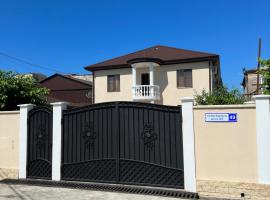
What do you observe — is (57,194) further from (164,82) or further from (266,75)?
(164,82)

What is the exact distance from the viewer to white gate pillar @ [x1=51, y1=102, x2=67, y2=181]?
9.88m

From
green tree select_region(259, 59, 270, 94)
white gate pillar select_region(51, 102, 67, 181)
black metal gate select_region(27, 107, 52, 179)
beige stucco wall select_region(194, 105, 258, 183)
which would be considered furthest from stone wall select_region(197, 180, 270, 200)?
black metal gate select_region(27, 107, 52, 179)

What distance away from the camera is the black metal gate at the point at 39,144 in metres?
10.1

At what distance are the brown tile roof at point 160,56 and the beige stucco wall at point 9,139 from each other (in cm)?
1535

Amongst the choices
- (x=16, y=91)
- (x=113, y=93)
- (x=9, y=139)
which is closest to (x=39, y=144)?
(x=9, y=139)

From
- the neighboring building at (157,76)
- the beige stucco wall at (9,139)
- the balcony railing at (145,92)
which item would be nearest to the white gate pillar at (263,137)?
the beige stucco wall at (9,139)

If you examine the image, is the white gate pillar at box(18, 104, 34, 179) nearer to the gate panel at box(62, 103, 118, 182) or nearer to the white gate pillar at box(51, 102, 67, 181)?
the white gate pillar at box(51, 102, 67, 181)

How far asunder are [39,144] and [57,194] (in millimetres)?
2343

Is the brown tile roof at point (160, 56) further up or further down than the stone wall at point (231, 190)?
further up

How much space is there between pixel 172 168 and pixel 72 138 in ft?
10.8

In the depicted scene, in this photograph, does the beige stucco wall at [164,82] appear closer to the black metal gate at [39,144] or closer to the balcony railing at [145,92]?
the balcony railing at [145,92]

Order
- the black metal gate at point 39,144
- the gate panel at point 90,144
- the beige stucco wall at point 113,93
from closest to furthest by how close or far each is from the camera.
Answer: the gate panel at point 90,144
the black metal gate at point 39,144
the beige stucco wall at point 113,93

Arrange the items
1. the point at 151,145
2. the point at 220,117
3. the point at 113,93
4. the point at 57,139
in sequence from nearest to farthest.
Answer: the point at 220,117 < the point at 151,145 < the point at 57,139 < the point at 113,93

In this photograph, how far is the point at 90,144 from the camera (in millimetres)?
9555
